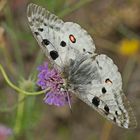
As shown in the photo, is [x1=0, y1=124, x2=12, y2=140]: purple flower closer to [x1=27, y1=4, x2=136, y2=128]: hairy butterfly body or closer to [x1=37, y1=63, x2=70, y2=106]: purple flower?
[x1=37, y1=63, x2=70, y2=106]: purple flower

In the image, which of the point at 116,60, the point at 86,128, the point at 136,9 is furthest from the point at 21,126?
the point at 136,9

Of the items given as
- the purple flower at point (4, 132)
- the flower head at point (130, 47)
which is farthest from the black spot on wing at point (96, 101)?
the flower head at point (130, 47)

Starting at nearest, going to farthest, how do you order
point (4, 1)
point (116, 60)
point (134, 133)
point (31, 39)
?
point (4, 1)
point (31, 39)
point (134, 133)
point (116, 60)

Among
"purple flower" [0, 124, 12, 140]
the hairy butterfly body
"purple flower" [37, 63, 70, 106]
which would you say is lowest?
"purple flower" [0, 124, 12, 140]

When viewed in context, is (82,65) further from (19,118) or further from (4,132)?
(4,132)

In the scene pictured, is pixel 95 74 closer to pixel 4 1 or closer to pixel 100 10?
pixel 4 1

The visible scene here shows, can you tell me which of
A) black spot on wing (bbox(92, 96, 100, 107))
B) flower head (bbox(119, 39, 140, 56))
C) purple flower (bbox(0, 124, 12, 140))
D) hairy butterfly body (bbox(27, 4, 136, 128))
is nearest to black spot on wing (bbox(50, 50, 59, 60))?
hairy butterfly body (bbox(27, 4, 136, 128))

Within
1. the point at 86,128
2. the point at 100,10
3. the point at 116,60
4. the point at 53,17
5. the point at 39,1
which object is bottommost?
the point at 86,128

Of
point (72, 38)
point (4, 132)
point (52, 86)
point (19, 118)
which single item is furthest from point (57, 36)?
point (4, 132)

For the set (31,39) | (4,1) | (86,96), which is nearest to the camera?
(86,96)
